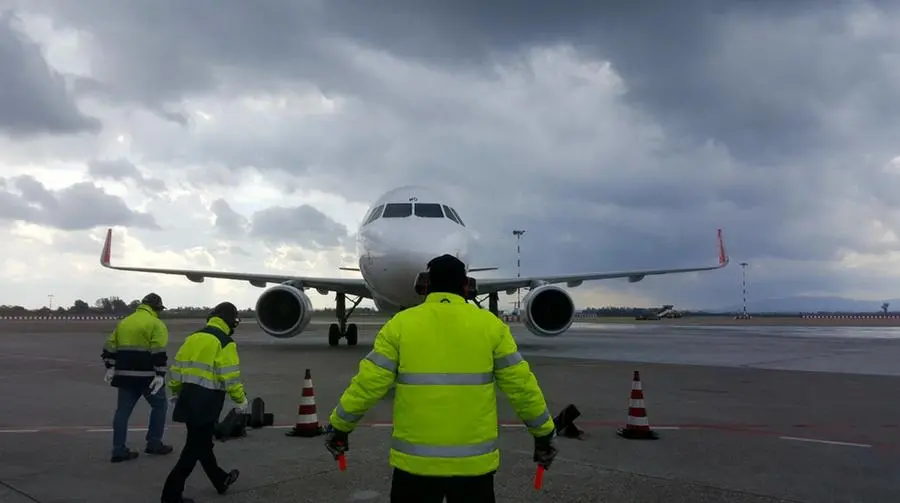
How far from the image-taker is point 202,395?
4723 mm

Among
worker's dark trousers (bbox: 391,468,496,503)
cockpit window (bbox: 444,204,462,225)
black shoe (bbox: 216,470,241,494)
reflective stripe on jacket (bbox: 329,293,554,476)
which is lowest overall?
black shoe (bbox: 216,470,241,494)

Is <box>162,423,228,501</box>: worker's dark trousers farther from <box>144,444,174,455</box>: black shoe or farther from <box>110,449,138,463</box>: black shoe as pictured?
<box>144,444,174,455</box>: black shoe

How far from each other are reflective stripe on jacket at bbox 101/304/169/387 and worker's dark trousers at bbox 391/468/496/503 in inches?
156

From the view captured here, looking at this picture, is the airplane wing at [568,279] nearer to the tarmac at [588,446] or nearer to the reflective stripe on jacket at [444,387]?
the tarmac at [588,446]

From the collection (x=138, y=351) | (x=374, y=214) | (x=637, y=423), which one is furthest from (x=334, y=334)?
(x=637, y=423)

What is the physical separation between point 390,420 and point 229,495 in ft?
10.1

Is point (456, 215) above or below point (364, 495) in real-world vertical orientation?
above

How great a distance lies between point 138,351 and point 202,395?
6.01ft

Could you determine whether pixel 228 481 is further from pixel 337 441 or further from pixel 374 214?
pixel 374 214

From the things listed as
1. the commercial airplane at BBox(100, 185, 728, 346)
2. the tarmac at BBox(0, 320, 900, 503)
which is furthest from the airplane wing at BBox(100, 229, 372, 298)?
the tarmac at BBox(0, 320, 900, 503)

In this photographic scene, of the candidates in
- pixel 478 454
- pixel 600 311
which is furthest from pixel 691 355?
pixel 600 311

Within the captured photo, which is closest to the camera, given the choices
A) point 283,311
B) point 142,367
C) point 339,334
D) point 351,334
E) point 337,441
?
point 337,441

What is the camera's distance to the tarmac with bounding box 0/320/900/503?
4.66m

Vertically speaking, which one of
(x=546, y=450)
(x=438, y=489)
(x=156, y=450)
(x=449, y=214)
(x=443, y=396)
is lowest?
(x=156, y=450)
